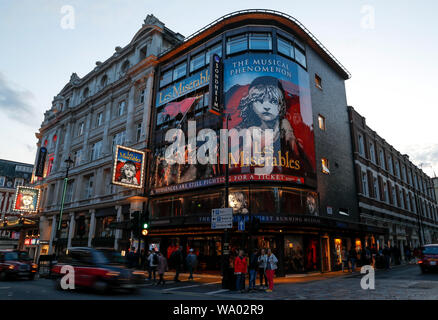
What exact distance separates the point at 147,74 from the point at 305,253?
23534 mm

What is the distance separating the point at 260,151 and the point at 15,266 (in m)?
15.8

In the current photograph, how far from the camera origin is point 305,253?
21.2m

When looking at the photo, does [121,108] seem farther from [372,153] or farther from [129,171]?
[372,153]

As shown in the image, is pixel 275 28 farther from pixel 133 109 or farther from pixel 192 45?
pixel 133 109

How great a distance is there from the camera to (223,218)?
14.3 meters

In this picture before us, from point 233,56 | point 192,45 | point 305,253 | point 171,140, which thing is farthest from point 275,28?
point 305,253

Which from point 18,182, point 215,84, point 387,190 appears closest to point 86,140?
point 215,84

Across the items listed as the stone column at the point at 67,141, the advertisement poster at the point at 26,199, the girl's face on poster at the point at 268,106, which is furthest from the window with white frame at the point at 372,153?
the advertisement poster at the point at 26,199

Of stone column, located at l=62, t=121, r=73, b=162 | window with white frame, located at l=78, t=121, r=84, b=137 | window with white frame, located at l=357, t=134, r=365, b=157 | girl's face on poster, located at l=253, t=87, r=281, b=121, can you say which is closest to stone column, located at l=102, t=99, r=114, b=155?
window with white frame, located at l=78, t=121, r=84, b=137

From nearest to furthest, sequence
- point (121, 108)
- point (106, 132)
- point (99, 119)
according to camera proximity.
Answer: point (106, 132) < point (121, 108) < point (99, 119)

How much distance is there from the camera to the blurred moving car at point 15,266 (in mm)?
15305
